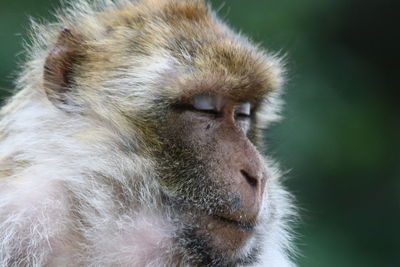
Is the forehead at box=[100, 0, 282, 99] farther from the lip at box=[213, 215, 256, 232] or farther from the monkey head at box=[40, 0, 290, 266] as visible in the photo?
the lip at box=[213, 215, 256, 232]

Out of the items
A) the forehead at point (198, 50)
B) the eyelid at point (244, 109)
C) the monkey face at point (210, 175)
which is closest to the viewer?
the monkey face at point (210, 175)

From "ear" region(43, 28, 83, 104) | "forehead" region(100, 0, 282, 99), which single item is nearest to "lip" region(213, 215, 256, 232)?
"forehead" region(100, 0, 282, 99)

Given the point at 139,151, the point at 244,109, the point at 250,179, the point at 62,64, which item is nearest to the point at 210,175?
the point at 250,179

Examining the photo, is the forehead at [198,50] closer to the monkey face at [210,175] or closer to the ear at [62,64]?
the monkey face at [210,175]

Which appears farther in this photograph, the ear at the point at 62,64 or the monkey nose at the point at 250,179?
the ear at the point at 62,64

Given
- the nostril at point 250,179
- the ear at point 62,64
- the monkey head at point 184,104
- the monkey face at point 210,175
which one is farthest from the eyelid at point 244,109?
the ear at point 62,64

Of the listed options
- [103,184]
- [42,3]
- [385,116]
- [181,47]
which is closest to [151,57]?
[181,47]

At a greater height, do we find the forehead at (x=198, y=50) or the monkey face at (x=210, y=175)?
the forehead at (x=198, y=50)

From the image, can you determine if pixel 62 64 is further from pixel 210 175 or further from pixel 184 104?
pixel 210 175
